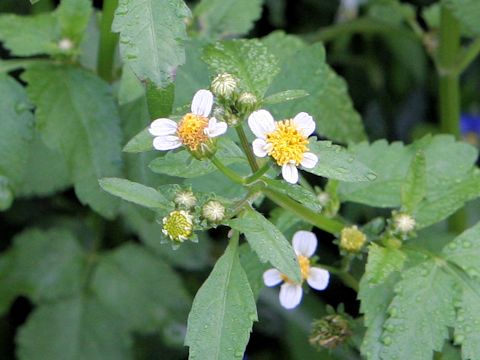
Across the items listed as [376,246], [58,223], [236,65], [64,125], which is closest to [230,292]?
[376,246]

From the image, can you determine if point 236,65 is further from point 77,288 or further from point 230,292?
point 77,288

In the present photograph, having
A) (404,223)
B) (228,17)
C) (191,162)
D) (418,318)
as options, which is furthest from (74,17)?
(418,318)

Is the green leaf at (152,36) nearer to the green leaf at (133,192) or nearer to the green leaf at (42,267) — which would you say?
the green leaf at (133,192)

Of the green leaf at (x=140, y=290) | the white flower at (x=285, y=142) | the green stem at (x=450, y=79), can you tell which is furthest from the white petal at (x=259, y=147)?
the green leaf at (x=140, y=290)

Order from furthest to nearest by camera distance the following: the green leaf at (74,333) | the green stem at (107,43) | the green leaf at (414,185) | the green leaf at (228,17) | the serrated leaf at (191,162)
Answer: the green leaf at (74,333) < the green leaf at (228,17) < the green stem at (107,43) < the green leaf at (414,185) < the serrated leaf at (191,162)

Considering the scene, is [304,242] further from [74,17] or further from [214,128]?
[74,17]

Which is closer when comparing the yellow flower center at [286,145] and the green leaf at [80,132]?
the yellow flower center at [286,145]
